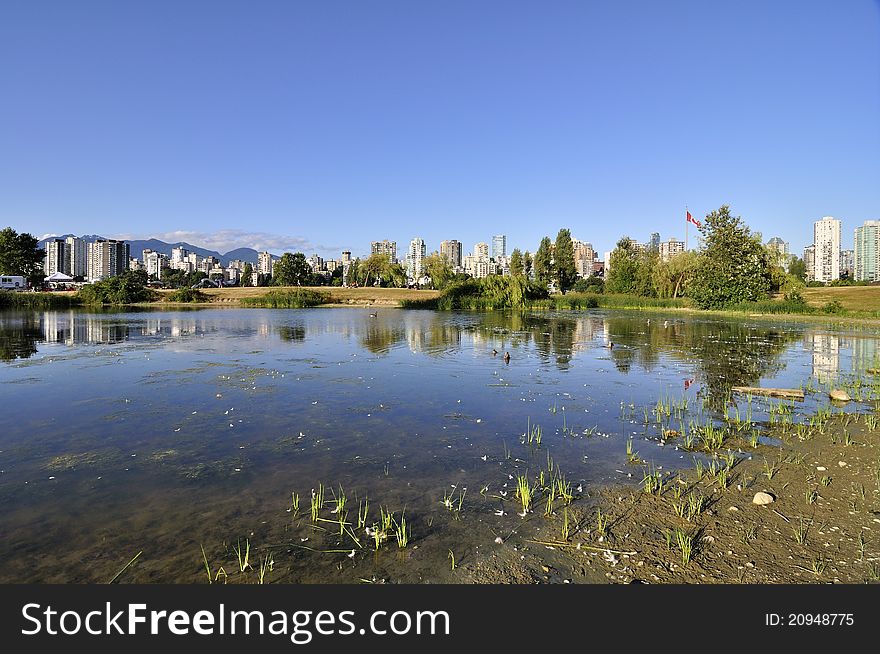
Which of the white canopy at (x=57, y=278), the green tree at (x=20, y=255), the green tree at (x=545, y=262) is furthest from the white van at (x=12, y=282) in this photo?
the green tree at (x=545, y=262)

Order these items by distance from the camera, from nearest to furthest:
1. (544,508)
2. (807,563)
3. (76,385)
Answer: (807,563), (544,508), (76,385)

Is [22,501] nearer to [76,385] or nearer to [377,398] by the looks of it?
[377,398]

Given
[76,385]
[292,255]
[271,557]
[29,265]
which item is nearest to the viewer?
[271,557]

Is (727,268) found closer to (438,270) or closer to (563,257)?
(563,257)

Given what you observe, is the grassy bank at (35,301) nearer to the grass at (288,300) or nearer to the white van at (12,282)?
the grass at (288,300)

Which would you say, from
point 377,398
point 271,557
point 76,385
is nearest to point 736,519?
point 271,557

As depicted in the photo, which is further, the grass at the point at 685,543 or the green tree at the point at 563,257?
the green tree at the point at 563,257

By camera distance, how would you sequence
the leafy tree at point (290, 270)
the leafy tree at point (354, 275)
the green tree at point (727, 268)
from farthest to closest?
1. the leafy tree at point (290, 270)
2. the leafy tree at point (354, 275)
3. the green tree at point (727, 268)

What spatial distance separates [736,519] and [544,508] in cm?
239

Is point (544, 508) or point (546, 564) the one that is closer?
point (546, 564)

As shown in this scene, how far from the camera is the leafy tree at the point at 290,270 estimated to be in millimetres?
144000

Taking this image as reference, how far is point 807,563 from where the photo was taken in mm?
5328

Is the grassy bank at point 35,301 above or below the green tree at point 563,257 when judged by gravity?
below

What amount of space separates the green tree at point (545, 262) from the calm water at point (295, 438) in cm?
8578
